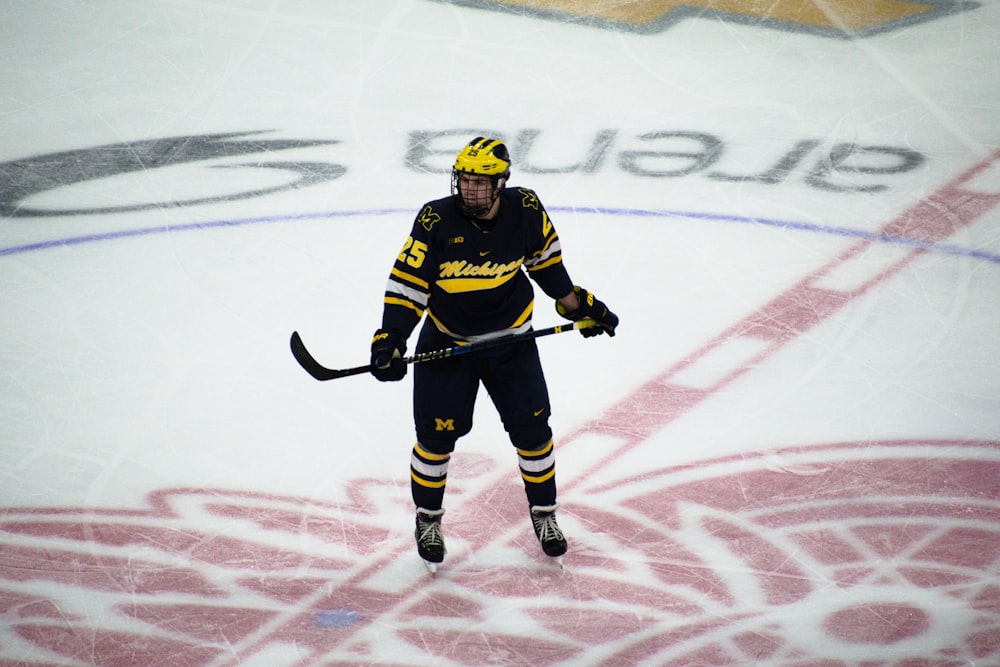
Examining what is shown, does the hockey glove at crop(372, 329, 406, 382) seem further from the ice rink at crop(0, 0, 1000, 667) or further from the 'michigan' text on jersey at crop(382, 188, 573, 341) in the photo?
the ice rink at crop(0, 0, 1000, 667)

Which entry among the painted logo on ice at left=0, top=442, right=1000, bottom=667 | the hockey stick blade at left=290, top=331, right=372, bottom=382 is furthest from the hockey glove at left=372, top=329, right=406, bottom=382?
the painted logo on ice at left=0, top=442, right=1000, bottom=667

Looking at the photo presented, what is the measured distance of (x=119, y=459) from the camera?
3.48 meters

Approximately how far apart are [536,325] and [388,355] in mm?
1498

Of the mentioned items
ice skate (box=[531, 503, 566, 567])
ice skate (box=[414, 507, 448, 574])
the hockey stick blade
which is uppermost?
the hockey stick blade

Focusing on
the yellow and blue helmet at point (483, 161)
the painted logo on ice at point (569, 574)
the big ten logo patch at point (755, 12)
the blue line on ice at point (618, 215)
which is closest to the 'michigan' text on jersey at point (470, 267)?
the yellow and blue helmet at point (483, 161)

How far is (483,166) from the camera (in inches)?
108

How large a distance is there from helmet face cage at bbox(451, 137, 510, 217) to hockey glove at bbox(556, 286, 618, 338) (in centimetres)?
39

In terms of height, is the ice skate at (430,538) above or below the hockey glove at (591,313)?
below

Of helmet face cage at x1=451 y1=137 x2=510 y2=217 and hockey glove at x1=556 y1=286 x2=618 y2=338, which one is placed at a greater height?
helmet face cage at x1=451 y1=137 x2=510 y2=217

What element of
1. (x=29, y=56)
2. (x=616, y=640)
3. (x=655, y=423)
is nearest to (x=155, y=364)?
(x=655, y=423)

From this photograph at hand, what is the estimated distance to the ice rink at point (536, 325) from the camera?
2900 millimetres

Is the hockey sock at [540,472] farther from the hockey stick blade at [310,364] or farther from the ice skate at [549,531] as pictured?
the hockey stick blade at [310,364]

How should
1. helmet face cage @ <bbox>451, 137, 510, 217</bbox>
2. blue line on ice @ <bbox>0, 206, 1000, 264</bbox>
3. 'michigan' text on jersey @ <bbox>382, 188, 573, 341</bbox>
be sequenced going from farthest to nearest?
blue line on ice @ <bbox>0, 206, 1000, 264</bbox>
'michigan' text on jersey @ <bbox>382, 188, 573, 341</bbox>
helmet face cage @ <bbox>451, 137, 510, 217</bbox>

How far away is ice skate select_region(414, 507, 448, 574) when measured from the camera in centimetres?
304
